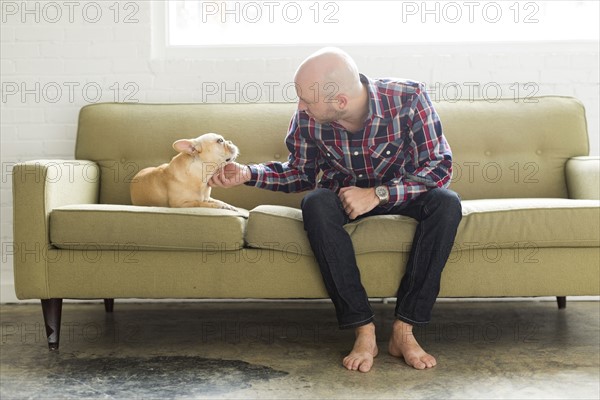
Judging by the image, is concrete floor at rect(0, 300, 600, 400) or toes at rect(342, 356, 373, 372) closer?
concrete floor at rect(0, 300, 600, 400)

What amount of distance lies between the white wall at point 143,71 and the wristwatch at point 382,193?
124 centimetres

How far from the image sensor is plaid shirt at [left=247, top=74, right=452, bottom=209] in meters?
2.38

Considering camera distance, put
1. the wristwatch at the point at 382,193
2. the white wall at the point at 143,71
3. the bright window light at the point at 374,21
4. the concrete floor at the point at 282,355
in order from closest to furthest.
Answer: the concrete floor at the point at 282,355, the wristwatch at the point at 382,193, the white wall at the point at 143,71, the bright window light at the point at 374,21

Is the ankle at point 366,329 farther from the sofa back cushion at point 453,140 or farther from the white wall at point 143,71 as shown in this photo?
the white wall at point 143,71

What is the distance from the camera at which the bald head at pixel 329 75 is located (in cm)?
229

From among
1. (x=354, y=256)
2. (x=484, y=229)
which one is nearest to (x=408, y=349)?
(x=354, y=256)

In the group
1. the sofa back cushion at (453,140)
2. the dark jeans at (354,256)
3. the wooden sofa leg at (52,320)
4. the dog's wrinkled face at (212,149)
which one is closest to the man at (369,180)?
the dark jeans at (354,256)

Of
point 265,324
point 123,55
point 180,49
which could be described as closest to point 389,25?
point 180,49

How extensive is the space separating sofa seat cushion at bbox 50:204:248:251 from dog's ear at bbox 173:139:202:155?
28 centimetres

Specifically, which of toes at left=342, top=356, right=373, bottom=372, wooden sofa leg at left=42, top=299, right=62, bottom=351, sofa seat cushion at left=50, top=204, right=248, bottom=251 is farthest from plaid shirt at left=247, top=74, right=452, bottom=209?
wooden sofa leg at left=42, top=299, right=62, bottom=351

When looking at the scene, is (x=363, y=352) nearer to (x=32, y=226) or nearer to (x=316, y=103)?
(x=316, y=103)

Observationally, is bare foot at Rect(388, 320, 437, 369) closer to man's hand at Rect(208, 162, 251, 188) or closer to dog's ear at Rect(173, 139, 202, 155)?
man's hand at Rect(208, 162, 251, 188)

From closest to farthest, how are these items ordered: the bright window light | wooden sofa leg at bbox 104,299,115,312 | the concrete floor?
the concrete floor, wooden sofa leg at bbox 104,299,115,312, the bright window light

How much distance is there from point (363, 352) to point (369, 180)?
0.59 metres
